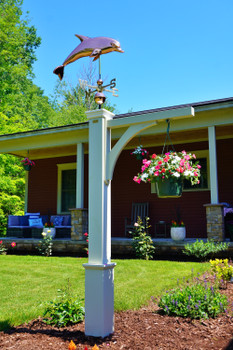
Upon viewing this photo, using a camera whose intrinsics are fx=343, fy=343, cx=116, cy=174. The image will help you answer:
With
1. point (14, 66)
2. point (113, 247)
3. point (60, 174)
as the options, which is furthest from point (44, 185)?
point (14, 66)

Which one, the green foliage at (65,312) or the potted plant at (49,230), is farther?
the potted plant at (49,230)

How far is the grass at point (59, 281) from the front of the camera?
12.5 ft

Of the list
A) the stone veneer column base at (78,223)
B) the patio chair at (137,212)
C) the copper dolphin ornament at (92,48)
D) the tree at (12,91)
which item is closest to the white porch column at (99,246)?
the copper dolphin ornament at (92,48)

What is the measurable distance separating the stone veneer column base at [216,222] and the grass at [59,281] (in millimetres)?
975

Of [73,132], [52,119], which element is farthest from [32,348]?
[52,119]

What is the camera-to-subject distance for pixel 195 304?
129 inches

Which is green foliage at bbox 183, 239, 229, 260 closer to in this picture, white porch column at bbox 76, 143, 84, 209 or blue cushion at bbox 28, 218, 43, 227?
white porch column at bbox 76, 143, 84, 209

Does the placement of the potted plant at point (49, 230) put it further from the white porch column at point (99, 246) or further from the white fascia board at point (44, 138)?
the white porch column at point (99, 246)

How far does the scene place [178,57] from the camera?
17969 mm

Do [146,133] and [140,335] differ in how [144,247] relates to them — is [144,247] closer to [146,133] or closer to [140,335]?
[146,133]

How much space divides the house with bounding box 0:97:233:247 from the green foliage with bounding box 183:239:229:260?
0.34 meters

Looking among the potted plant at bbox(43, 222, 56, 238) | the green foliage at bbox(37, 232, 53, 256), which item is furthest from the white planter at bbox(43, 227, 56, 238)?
the green foliage at bbox(37, 232, 53, 256)

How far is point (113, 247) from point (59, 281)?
292cm

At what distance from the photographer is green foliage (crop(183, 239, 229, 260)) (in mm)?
6372
